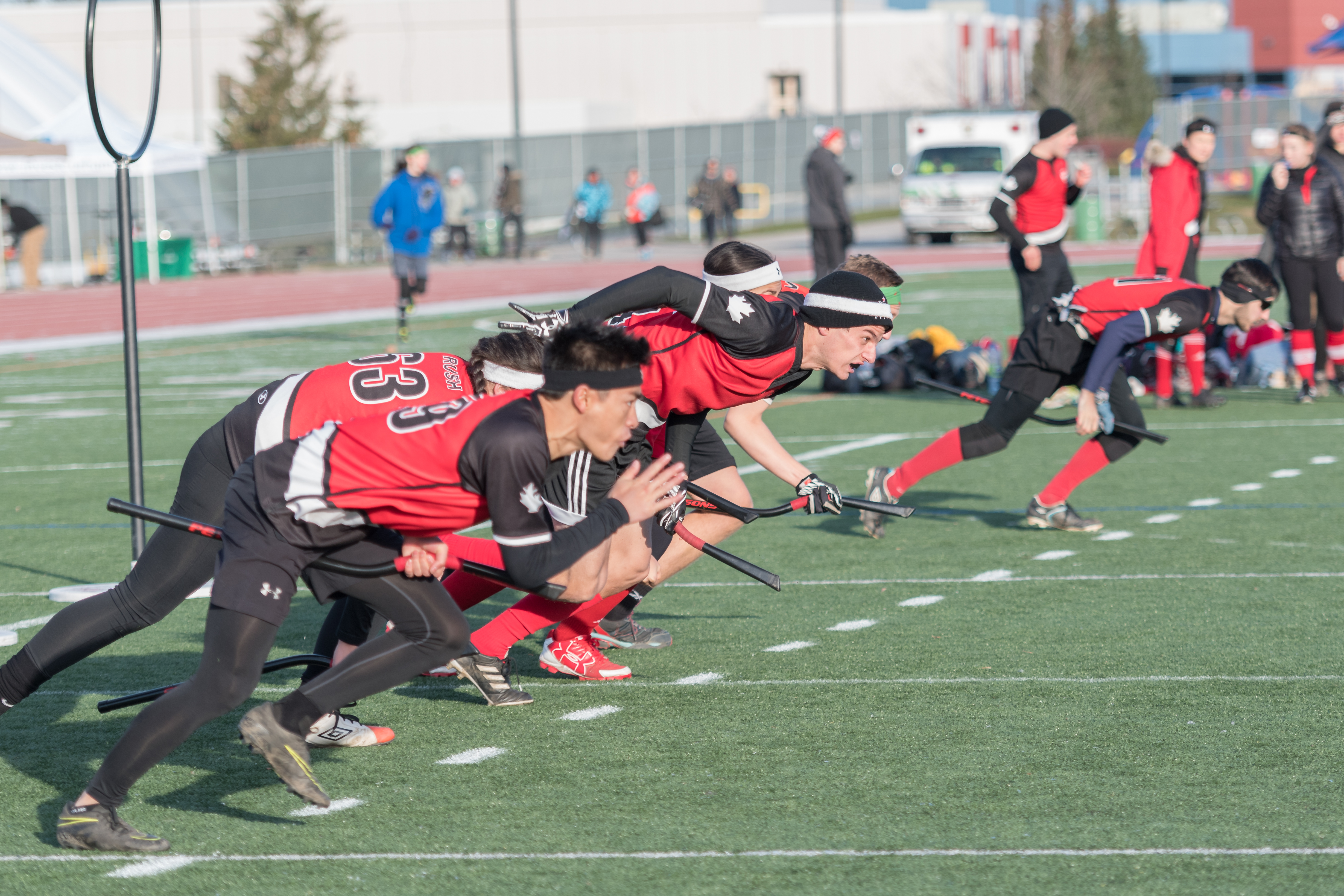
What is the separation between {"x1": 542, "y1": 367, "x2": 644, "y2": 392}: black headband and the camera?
4.17m

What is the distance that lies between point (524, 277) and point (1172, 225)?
712 inches

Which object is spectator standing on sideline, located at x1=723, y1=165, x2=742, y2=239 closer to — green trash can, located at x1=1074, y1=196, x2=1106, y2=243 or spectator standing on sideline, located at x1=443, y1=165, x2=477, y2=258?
spectator standing on sideline, located at x1=443, y1=165, x2=477, y2=258

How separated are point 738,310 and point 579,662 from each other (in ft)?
4.77

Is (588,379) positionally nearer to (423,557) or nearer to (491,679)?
(423,557)

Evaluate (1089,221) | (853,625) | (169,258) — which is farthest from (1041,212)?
(169,258)

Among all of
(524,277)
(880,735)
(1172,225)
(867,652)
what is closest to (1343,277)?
(1172,225)

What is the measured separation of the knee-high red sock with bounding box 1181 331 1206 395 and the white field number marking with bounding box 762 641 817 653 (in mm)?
7702

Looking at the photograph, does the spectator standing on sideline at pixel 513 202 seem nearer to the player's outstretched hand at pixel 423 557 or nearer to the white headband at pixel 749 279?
the white headband at pixel 749 279

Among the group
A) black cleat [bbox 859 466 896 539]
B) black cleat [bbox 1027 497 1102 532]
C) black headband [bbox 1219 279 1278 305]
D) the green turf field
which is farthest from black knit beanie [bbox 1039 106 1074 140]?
black cleat [bbox 859 466 896 539]

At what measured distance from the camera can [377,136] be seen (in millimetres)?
57594

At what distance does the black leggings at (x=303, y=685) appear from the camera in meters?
4.19

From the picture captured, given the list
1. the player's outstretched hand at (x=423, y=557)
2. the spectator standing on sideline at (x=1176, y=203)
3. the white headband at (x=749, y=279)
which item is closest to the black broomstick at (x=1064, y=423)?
the white headband at (x=749, y=279)

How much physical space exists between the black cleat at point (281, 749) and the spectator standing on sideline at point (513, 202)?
29.9 meters

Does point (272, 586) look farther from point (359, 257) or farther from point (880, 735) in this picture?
point (359, 257)
